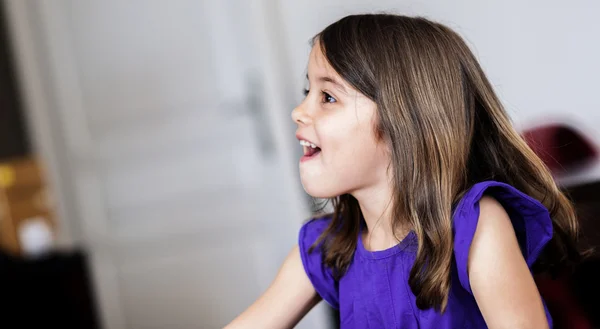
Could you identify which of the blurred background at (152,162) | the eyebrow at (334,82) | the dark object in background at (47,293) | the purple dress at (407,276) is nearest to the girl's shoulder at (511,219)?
the purple dress at (407,276)

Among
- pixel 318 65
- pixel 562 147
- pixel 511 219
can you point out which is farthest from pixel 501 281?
pixel 562 147

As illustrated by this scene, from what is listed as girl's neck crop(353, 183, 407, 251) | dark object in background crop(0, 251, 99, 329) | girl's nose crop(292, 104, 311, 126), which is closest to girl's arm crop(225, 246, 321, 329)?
girl's neck crop(353, 183, 407, 251)

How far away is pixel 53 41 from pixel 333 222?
2506mm

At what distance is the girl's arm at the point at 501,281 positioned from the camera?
0.91 m

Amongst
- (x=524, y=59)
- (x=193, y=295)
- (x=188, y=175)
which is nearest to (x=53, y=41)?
(x=188, y=175)

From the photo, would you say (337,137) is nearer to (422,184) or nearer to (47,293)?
(422,184)

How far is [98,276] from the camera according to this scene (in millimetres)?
3398

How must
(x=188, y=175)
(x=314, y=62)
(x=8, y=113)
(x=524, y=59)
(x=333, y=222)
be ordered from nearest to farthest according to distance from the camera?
(x=314, y=62)
(x=333, y=222)
(x=524, y=59)
(x=188, y=175)
(x=8, y=113)

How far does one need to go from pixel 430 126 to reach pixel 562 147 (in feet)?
2.43

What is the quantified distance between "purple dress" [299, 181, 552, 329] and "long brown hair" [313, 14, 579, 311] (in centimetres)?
2

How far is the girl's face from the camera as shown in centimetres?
106

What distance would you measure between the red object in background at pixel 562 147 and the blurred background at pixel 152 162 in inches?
48.7

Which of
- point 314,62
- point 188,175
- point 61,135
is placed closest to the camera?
point 314,62

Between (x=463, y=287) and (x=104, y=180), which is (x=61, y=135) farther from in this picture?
(x=463, y=287)
